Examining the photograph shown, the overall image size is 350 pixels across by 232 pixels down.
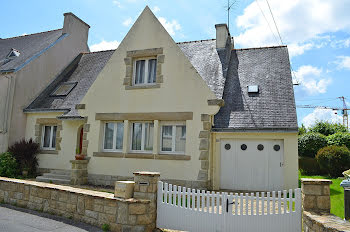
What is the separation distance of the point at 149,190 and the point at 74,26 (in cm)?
1466

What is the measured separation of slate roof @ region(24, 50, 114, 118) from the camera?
44.6ft

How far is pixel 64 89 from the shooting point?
15102 millimetres

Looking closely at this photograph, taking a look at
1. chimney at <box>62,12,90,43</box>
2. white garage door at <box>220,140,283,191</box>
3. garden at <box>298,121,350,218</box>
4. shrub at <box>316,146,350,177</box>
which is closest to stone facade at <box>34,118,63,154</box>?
chimney at <box>62,12,90,43</box>

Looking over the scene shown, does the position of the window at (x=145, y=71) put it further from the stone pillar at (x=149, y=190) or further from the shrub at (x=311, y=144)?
the shrub at (x=311, y=144)

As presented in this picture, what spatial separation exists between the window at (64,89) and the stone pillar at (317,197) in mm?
12468

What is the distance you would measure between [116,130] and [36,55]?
23.8 feet

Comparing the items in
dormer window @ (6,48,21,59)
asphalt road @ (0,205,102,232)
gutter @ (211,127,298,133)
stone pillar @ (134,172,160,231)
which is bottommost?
asphalt road @ (0,205,102,232)

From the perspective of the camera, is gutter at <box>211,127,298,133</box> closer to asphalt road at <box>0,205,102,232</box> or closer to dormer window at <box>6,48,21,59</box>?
asphalt road at <box>0,205,102,232</box>

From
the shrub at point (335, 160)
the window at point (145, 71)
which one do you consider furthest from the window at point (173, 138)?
the shrub at point (335, 160)

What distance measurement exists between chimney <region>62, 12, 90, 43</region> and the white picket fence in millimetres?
14402

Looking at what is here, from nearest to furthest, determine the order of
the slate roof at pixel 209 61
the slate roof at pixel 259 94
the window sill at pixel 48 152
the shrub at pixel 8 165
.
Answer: the slate roof at pixel 259 94, the slate roof at pixel 209 61, the shrub at pixel 8 165, the window sill at pixel 48 152

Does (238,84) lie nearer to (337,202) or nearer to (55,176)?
(337,202)

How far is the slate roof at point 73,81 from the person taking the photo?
1359 centimetres

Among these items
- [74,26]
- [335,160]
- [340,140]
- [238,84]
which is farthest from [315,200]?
[74,26]
